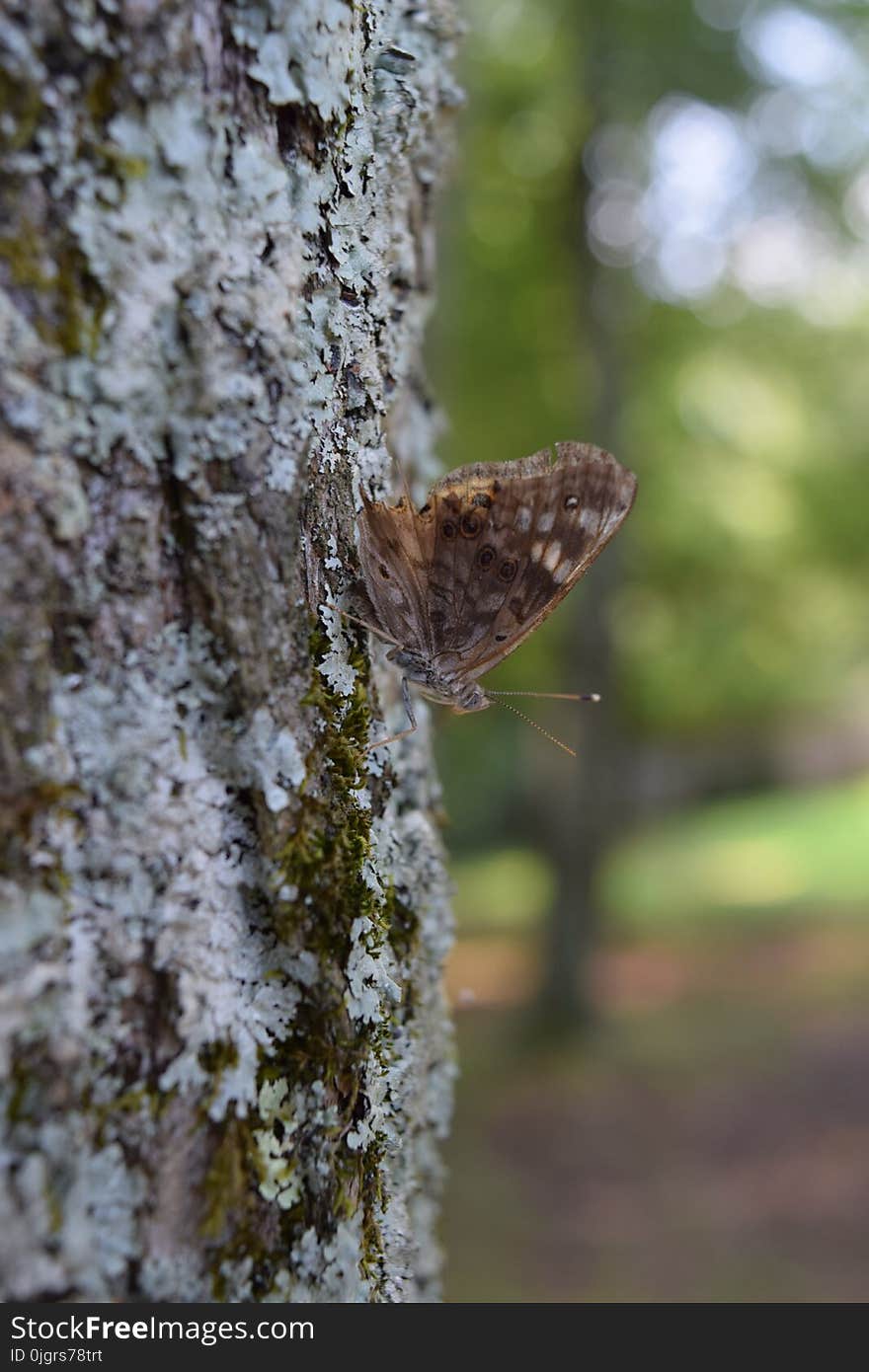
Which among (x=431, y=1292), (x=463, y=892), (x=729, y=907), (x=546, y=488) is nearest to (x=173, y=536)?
(x=546, y=488)

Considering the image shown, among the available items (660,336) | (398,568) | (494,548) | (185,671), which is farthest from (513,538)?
(660,336)

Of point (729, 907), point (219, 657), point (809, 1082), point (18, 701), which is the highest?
point (729, 907)

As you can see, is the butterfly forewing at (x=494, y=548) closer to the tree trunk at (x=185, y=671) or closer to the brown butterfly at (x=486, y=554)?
the brown butterfly at (x=486, y=554)

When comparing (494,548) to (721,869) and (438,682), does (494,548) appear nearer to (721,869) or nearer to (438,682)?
(438,682)

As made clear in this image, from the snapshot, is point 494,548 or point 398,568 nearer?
point 398,568

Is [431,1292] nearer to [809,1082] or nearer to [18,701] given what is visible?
[18,701]

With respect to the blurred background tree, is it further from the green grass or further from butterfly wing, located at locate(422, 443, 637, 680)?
butterfly wing, located at locate(422, 443, 637, 680)
